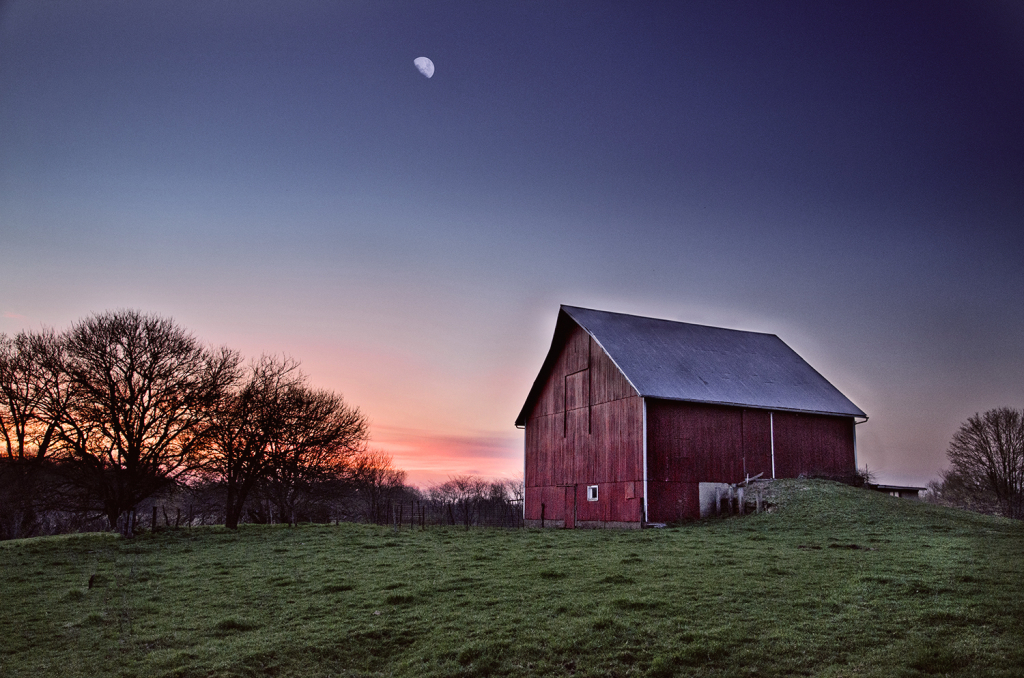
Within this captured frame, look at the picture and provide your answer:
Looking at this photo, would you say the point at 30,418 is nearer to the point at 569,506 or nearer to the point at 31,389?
the point at 31,389

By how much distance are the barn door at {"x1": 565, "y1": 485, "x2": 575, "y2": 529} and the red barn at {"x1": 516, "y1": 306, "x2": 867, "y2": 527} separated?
0.08 metres

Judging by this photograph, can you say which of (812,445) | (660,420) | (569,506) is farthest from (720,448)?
(569,506)

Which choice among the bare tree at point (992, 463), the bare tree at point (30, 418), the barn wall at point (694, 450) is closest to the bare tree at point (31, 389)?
the bare tree at point (30, 418)

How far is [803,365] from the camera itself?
39.8 meters

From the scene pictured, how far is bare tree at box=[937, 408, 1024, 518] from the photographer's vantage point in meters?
50.5

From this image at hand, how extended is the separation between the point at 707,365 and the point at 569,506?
933cm

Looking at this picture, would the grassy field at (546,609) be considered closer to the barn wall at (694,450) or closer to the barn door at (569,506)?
the barn wall at (694,450)

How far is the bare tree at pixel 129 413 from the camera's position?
3422 cm

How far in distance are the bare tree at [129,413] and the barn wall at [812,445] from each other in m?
26.9

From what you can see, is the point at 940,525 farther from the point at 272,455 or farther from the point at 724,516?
the point at 272,455

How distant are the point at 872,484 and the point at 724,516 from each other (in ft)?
35.0

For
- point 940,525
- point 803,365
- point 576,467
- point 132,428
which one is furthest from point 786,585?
point 132,428

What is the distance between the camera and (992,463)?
51.8 metres

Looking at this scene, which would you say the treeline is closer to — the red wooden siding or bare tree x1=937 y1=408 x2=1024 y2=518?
the red wooden siding
